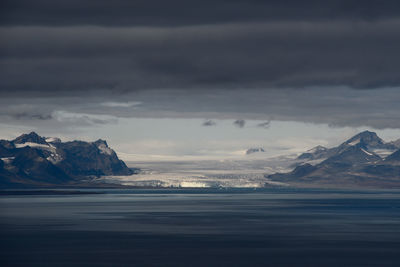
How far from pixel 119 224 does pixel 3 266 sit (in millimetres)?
67850

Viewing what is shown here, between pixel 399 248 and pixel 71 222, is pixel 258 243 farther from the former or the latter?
pixel 71 222

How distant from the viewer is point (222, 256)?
89750 mm

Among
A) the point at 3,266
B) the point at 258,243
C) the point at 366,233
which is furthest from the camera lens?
the point at 366,233

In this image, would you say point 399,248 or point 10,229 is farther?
point 10,229

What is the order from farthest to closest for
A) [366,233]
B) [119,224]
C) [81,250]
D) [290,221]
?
1. [290,221]
2. [119,224]
3. [366,233]
4. [81,250]

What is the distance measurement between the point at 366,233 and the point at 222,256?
1677 inches

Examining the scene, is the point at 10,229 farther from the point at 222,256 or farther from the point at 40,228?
the point at 222,256

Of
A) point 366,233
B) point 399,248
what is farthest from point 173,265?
point 366,233

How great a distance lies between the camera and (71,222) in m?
154

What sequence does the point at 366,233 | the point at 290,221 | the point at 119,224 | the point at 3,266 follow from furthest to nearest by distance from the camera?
the point at 290,221, the point at 119,224, the point at 366,233, the point at 3,266

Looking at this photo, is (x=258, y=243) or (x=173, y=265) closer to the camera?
(x=173, y=265)

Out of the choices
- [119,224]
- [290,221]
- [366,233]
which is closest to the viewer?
[366,233]

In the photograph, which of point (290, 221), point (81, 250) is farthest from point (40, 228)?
point (290, 221)

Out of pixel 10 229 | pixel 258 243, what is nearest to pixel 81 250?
pixel 258 243
